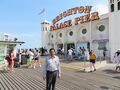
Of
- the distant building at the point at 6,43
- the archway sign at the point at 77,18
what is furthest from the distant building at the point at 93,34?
the distant building at the point at 6,43

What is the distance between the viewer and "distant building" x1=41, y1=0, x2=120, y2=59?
2945 cm

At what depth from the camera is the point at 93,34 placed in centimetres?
3700

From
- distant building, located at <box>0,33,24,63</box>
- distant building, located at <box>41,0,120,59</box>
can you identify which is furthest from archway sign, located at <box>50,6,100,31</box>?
distant building, located at <box>0,33,24,63</box>

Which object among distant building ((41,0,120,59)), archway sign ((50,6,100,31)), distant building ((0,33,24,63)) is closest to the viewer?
distant building ((0,33,24,63))

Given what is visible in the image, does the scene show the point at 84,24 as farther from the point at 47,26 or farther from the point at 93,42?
the point at 47,26

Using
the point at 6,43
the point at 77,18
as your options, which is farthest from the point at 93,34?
the point at 6,43

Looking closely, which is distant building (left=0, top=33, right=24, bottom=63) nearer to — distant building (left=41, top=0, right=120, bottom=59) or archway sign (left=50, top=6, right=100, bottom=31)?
distant building (left=41, top=0, right=120, bottom=59)

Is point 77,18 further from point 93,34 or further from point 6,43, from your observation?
point 6,43

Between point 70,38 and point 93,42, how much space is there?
7596mm

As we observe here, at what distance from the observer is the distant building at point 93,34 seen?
29.5 meters

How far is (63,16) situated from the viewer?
4722 cm

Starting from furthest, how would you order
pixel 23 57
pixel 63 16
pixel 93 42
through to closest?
pixel 63 16 < pixel 93 42 < pixel 23 57

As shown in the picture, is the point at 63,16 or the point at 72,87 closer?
the point at 72,87

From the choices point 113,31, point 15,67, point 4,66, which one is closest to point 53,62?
point 4,66
